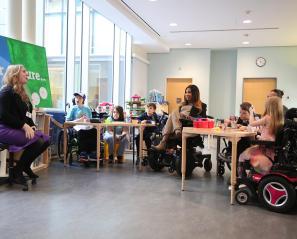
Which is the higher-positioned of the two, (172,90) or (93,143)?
(172,90)

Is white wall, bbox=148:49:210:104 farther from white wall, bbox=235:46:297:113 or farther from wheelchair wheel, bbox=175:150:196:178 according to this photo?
wheelchair wheel, bbox=175:150:196:178

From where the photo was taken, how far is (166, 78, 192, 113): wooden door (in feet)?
35.6

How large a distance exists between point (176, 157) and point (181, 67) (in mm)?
6842

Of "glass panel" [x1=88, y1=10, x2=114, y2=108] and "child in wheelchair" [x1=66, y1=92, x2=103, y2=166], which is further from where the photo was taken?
"glass panel" [x1=88, y1=10, x2=114, y2=108]

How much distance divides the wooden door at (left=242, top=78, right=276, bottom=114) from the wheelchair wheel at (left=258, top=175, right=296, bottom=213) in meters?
7.73

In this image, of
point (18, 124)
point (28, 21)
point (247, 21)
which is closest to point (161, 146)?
point (18, 124)

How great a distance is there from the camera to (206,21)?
7199 millimetres

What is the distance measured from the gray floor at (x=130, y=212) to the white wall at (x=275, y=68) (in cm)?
683

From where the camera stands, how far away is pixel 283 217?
2732 mm

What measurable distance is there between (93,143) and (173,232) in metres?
2.95

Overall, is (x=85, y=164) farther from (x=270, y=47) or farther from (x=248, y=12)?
(x=270, y=47)

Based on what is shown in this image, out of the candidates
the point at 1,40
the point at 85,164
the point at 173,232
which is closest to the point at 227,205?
the point at 173,232

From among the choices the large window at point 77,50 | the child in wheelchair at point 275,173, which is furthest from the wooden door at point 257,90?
the child in wheelchair at point 275,173

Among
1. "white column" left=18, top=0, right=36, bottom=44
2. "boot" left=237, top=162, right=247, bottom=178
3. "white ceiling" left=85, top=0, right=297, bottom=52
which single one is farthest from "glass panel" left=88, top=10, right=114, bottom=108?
"boot" left=237, top=162, right=247, bottom=178
